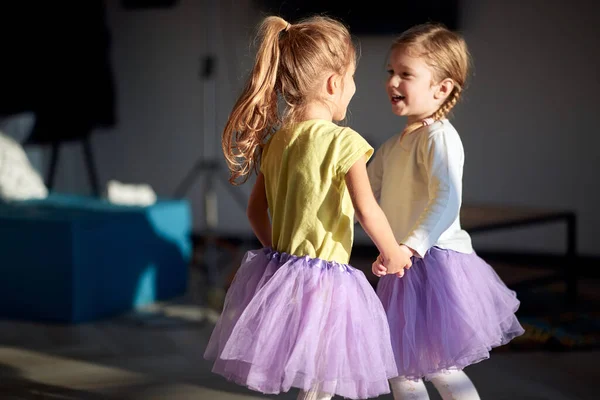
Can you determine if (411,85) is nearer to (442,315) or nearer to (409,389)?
(442,315)

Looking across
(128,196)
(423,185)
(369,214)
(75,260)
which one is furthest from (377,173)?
(128,196)

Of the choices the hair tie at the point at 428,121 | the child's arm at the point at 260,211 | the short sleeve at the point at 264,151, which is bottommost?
the child's arm at the point at 260,211

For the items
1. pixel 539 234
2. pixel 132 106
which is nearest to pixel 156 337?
pixel 539 234

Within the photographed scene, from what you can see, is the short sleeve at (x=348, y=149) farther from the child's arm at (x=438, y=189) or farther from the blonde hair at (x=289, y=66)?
the child's arm at (x=438, y=189)

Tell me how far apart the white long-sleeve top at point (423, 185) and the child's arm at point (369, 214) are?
7 cm

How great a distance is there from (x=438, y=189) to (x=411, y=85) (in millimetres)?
260

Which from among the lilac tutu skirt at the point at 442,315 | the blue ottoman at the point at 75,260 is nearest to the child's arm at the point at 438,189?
the lilac tutu skirt at the point at 442,315

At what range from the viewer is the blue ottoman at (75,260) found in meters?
3.41

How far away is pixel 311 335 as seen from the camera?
1.72 m

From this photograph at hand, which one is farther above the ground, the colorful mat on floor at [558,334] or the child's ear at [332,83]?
the child's ear at [332,83]

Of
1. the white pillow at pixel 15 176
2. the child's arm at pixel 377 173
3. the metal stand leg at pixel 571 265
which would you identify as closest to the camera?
the child's arm at pixel 377 173

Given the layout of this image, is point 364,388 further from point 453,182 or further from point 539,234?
point 539,234

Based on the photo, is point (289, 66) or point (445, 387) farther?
point (445, 387)

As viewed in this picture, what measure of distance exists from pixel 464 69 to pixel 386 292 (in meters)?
0.55
